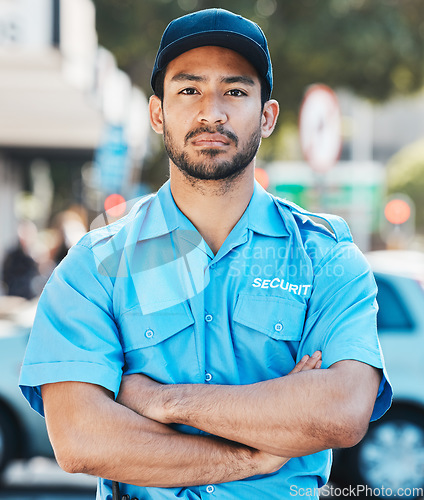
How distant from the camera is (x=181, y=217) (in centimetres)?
238

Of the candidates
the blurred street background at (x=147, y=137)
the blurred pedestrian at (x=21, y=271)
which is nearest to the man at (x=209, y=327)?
the blurred street background at (x=147, y=137)

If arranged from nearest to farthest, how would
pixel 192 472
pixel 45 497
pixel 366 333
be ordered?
pixel 192 472 → pixel 366 333 → pixel 45 497

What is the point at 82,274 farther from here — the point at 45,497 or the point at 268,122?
the point at 45,497

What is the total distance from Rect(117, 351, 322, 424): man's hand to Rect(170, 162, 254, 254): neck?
442 millimetres

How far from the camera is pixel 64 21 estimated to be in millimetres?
8375

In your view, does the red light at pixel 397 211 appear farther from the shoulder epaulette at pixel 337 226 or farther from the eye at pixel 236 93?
the eye at pixel 236 93

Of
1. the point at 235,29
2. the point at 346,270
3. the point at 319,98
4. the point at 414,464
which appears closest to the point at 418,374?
the point at 414,464

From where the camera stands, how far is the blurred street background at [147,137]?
556cm

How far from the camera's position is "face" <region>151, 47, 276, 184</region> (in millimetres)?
2242

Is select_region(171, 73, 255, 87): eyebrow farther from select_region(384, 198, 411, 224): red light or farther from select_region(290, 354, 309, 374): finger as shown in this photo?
select_region(384, 198, 411, 224): red light

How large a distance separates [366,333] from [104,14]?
1250 centimetres

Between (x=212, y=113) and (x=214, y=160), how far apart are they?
0.13 meters

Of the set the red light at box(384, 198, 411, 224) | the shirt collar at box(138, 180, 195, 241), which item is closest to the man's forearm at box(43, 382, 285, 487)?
the shirt collar at box(138, 180, 195, 241)

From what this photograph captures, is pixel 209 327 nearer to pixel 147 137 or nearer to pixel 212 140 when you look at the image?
pixel 212 140
